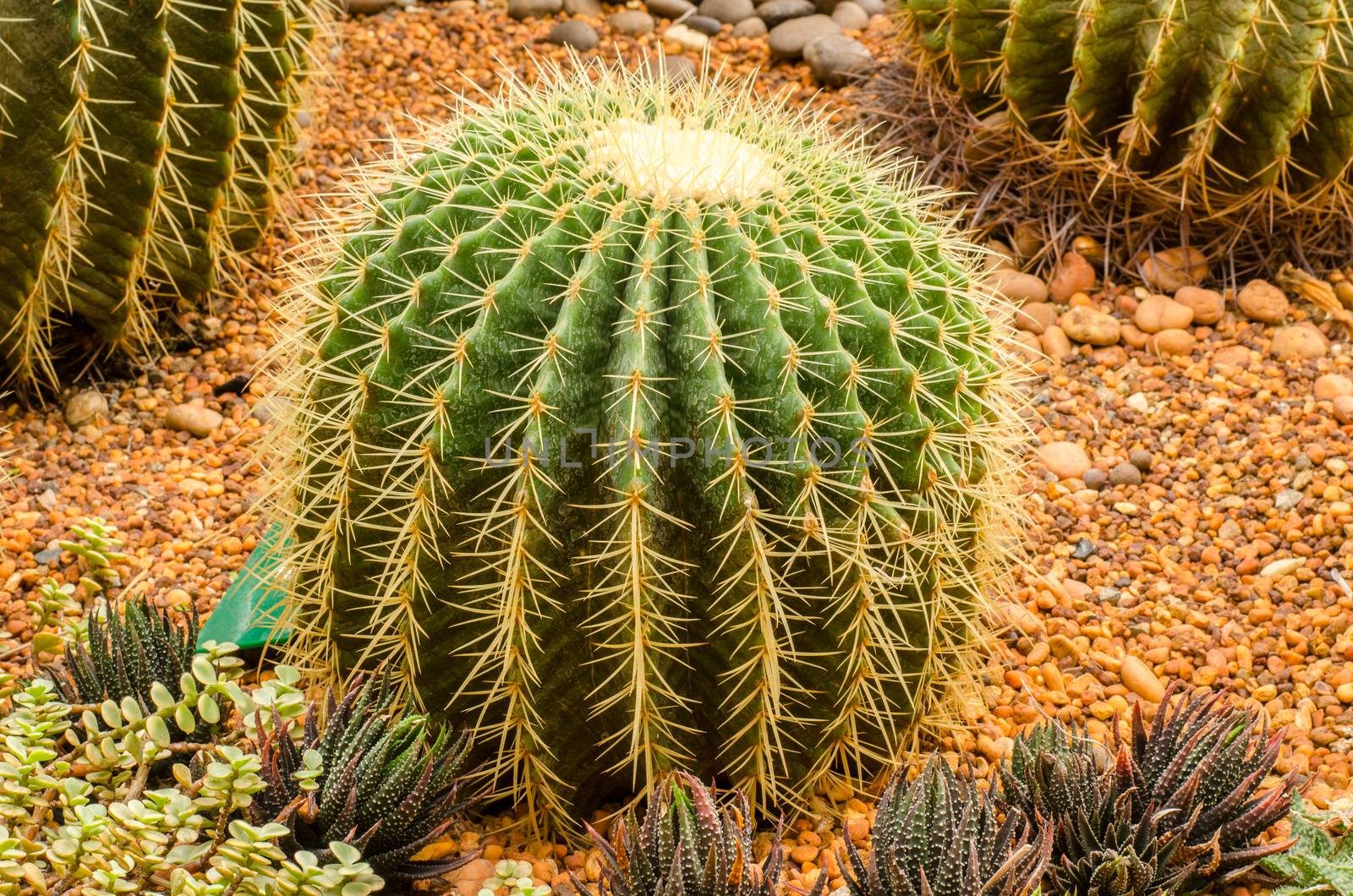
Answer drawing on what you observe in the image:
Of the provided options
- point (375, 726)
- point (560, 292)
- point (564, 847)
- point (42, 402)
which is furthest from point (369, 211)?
point (42, 402)

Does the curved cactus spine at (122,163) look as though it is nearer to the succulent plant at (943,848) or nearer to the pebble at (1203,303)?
the succulent plant at (943,848)

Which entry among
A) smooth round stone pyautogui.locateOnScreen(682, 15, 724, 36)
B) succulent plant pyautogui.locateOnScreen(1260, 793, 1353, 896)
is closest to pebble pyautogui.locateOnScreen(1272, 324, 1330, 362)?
succulent plant pyautogui.locateOnScreen(1260, 793, 1353, 896)

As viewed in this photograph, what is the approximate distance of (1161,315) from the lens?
456 centimetres

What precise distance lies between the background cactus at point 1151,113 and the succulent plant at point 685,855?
9.78 ft

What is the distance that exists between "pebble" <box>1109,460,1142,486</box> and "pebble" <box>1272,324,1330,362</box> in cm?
79

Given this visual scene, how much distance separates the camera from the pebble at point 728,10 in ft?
20.3

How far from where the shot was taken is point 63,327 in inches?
168

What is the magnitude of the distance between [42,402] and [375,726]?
86.2 inches

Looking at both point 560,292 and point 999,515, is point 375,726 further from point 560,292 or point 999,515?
point 999,515

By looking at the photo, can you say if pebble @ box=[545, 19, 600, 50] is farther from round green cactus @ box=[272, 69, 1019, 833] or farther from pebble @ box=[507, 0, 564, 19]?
round green cactus @ box=[272, 69, 1019, 833]

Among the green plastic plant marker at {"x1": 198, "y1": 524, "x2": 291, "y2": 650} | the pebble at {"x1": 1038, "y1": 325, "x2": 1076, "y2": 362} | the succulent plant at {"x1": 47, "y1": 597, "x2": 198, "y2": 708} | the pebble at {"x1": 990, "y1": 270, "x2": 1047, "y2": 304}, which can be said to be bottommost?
the green plastic plant marker at {"x1": 198, "y1": 524, "x2": 291, "y2": 650}

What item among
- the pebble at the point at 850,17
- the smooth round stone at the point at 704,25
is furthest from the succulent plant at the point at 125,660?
the pebble at the point at 850,17

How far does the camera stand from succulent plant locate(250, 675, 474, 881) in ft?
7.98

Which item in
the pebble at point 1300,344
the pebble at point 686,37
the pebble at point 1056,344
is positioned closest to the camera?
the pebble at point 1300,344
